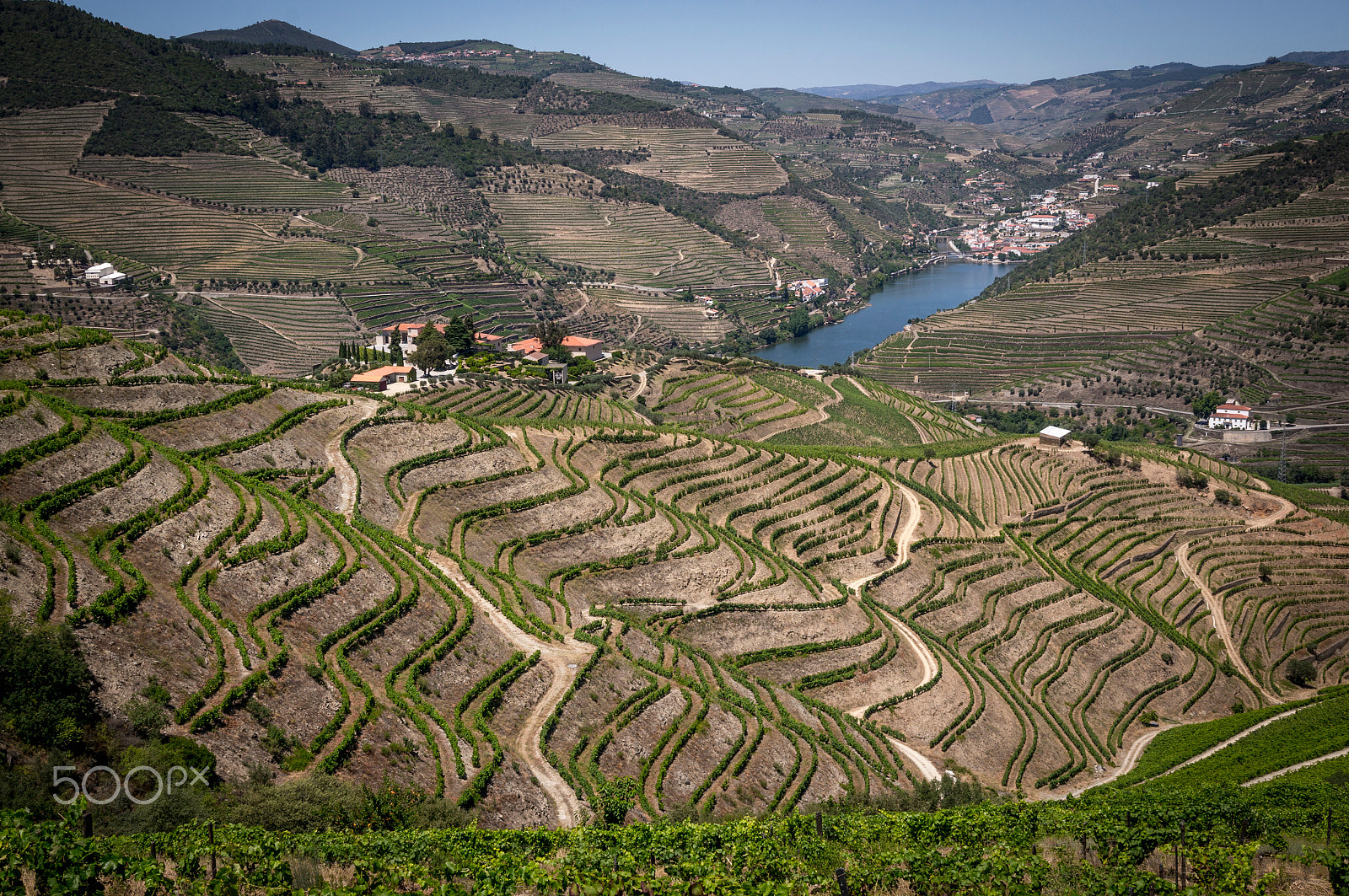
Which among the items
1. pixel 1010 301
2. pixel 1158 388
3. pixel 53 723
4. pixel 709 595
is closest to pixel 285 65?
pixel 1010 301

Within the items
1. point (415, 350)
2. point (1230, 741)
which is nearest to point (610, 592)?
point (1230, 741)

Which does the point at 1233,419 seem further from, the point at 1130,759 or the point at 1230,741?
the point at 1130,759

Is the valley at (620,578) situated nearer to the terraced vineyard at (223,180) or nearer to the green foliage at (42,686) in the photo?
the green foliage at (42,686)

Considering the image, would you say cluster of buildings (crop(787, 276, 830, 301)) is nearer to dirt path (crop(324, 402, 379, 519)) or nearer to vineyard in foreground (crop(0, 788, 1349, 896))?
dirt path (crop(324, 402, 379, 519))

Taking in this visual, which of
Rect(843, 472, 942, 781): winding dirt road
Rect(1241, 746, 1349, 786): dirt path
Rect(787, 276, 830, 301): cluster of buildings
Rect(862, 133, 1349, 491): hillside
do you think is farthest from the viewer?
Rect(787, 276, 830, 301): cluster of buildings

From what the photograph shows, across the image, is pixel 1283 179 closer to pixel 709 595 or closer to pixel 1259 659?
pixel 1259 659

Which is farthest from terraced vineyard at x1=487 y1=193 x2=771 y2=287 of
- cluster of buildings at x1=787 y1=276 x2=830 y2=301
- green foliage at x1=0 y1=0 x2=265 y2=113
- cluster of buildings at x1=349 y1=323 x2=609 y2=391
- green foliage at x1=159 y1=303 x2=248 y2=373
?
green foliage at x1=159 y1=303 x2=248 y2=373
